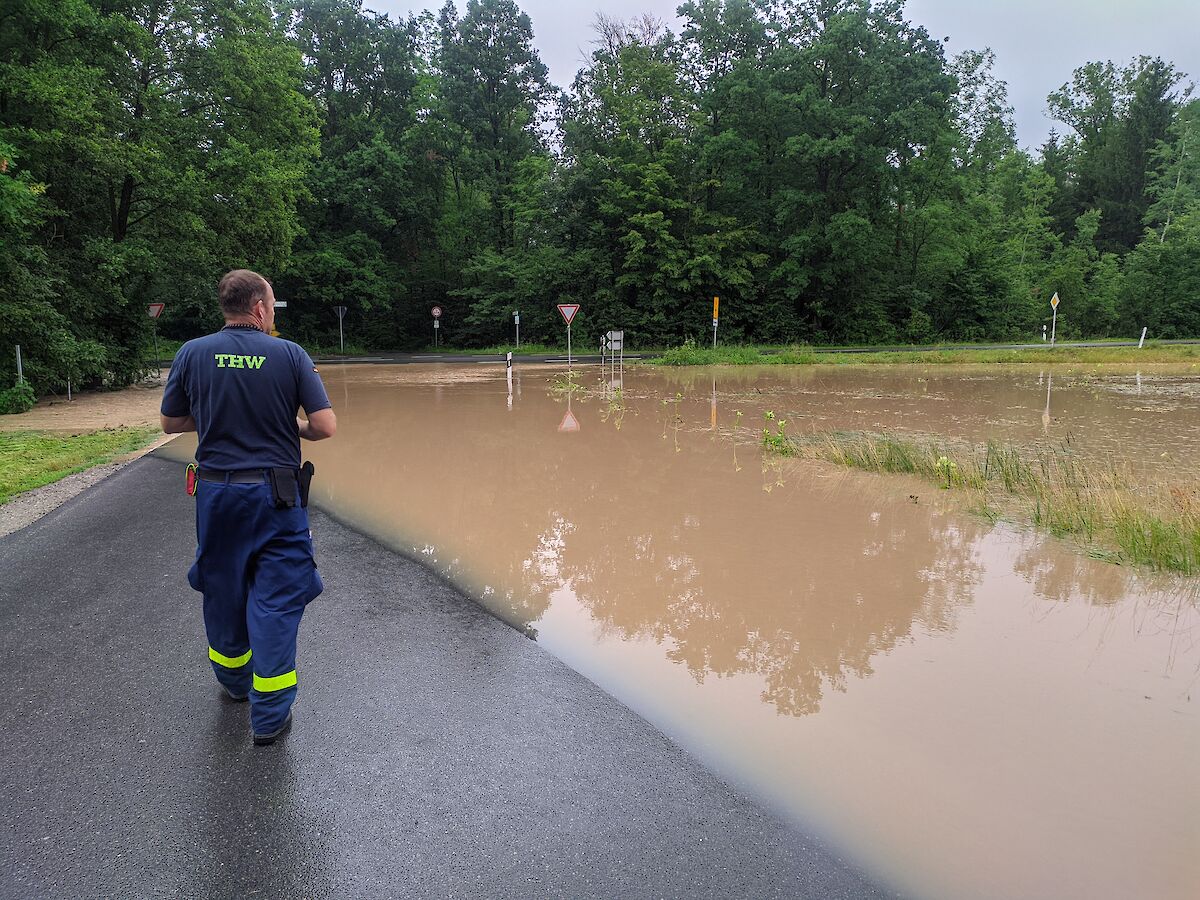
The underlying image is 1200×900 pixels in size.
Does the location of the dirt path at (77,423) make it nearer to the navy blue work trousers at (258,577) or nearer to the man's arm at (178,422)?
the man's arm at (178,422)

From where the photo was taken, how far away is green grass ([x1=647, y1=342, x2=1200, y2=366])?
96.0ft

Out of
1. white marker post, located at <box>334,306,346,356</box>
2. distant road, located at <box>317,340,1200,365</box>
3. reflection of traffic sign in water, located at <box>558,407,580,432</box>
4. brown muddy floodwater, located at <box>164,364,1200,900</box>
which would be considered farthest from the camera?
white marker post, located at <box>334,306,346,356</box>

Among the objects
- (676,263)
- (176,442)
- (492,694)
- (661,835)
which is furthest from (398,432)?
(676,263)

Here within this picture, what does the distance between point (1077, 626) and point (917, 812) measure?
273cm

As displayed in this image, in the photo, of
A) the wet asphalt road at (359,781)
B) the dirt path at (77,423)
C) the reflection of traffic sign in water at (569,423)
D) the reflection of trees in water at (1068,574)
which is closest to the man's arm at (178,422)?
the wet asphalt road at (359,781)

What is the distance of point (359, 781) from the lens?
3105 millimetres

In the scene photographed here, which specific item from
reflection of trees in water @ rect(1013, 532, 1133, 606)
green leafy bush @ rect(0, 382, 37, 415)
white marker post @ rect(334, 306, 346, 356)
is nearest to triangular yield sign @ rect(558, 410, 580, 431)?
reflection of trees in water @ rect(1013, 532, 1133, 606)

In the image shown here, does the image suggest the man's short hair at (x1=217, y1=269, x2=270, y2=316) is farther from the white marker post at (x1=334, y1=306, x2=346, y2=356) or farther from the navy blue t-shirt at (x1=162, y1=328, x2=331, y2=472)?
the white marker post at (x1=334, y1=306, x2=346, y2=356)

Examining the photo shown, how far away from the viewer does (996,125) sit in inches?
2084

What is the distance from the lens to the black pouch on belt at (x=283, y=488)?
3.43m

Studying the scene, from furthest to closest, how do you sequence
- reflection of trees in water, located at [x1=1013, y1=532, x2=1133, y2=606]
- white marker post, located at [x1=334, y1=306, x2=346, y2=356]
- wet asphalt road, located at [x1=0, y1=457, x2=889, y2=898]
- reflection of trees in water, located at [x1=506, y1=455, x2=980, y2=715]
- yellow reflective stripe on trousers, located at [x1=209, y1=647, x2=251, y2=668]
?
white marker post, located at [x1=334, y1=306, x2=346, y2=356] < reflection of trees in water, located at [x1=1013, y1=532, x2=1133, y2=606] < reflection of trees in water, located at [x1=506, y1=455, x2=980, y2=715] < yellow reflective stripe on trousers, located at [x1=209, y1=647, x2=251, y2=668] < wet asphalt road, located at [x1=0, y1=457, x2=889, y2=898]

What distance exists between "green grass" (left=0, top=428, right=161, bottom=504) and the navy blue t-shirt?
6.44 metres

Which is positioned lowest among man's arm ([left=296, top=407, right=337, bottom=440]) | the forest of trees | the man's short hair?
man's arm ([left=296, top=407, right=337, bottom=440])

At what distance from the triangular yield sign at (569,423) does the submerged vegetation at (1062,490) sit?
387 centimetres
